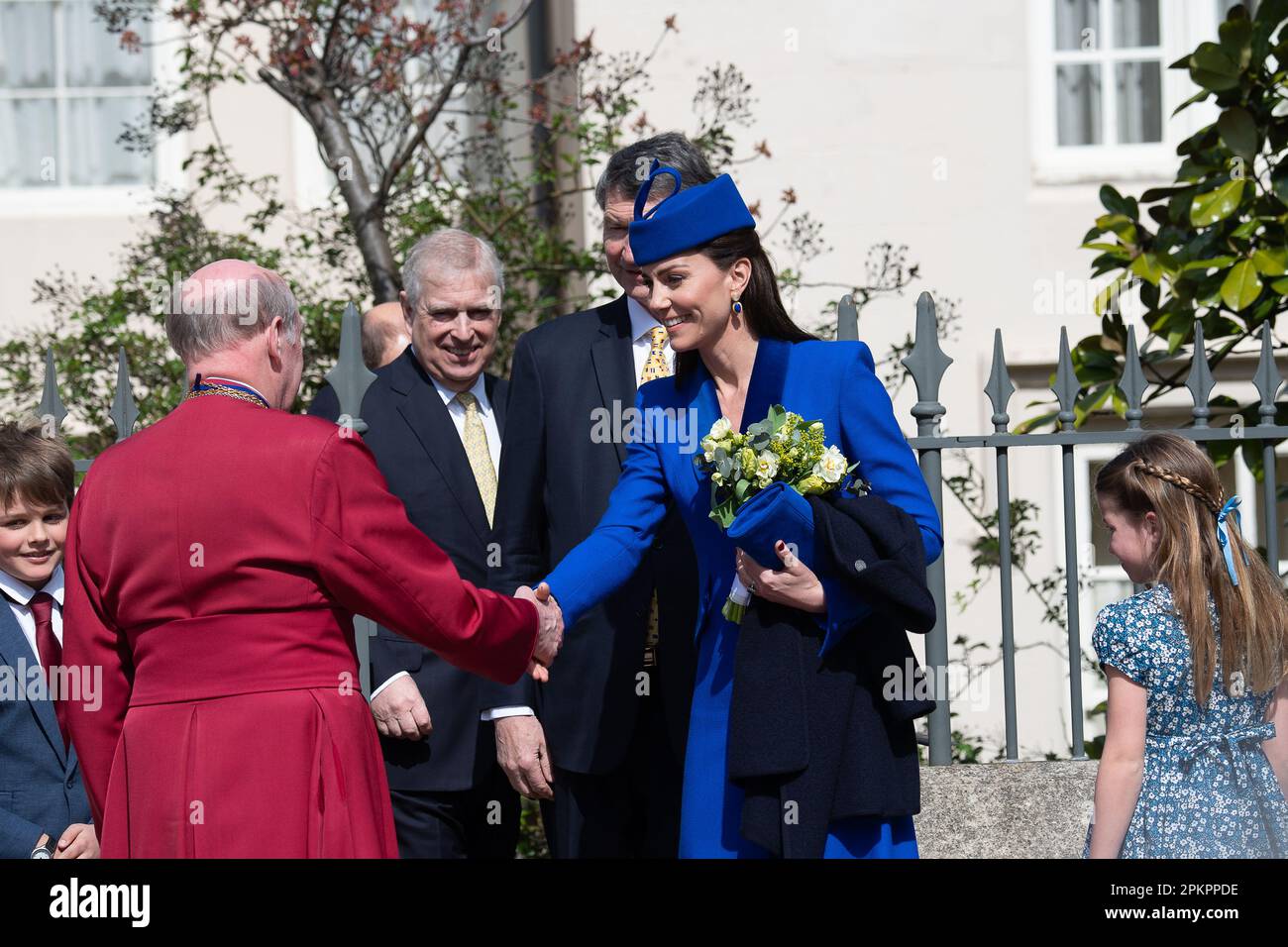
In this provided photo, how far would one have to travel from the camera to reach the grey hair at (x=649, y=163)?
407cm

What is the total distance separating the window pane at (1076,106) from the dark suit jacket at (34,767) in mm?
6907

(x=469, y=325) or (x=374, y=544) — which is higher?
(x=469, y=325)

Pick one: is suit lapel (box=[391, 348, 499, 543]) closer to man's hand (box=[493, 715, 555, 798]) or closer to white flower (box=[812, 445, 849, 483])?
man's hand (box=[493, 715, 555, 798])

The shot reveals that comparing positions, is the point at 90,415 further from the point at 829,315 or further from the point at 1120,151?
the point at 1120,151

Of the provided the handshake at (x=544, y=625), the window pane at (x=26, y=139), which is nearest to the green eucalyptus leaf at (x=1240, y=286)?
the handshake at (x=544, y=625)

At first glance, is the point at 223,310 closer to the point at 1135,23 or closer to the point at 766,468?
the point at 766,468

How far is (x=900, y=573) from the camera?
330cm

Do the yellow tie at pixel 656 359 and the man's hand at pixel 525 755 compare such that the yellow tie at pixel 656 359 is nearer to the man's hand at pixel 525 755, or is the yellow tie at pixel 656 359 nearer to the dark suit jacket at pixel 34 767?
the man's hand at pixel 525 755

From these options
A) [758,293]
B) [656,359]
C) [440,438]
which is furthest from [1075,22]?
[758,293]

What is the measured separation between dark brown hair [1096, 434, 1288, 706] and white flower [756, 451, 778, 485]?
3.29ft

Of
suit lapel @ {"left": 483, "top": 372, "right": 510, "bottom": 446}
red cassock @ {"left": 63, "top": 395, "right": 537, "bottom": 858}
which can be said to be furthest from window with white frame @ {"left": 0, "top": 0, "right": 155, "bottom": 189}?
red cassock @ {"left": 63, "top": 395, "right": 537, "bottom": 858}
